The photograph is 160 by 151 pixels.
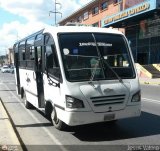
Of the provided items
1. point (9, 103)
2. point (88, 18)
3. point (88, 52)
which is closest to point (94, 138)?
point (88, 52)

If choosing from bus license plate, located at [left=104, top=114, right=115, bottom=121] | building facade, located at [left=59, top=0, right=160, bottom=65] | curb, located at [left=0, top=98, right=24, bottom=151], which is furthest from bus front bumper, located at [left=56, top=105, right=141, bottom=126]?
building facade, located at [left=59, top=0, right=160, bottom=65]

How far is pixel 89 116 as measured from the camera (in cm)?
782

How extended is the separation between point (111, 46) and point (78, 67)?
1.14m

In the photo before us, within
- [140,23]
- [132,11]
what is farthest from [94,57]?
[140,23]

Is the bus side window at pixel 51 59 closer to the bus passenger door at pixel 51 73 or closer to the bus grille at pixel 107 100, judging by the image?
the bus passenger door at pixel 51 73

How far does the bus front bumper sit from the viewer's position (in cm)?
775

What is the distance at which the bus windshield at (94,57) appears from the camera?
27.0 feet

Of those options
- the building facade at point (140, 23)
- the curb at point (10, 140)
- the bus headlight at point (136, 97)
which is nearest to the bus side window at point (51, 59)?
the curb at point (10, 140)

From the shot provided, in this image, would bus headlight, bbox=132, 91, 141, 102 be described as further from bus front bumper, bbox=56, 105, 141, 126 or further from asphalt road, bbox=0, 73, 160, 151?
asphalt road, bbox=0, 73, 160, 151

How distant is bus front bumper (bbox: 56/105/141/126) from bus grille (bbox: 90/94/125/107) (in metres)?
0.22

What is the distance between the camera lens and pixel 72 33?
8.61 m

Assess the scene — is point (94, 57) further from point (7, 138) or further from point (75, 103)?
point (7, 138)

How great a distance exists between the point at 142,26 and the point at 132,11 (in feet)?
15.5

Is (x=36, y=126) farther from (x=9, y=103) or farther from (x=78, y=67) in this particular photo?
(x=9, y=103)
